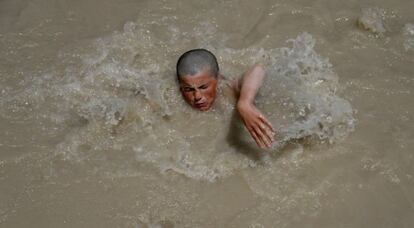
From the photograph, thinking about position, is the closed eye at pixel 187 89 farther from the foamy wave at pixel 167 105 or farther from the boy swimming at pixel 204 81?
the foamy wave at pixel 167 105

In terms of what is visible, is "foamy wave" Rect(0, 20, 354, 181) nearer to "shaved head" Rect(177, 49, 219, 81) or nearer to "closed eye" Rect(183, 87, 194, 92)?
"closed eye" Rect(183, 87, 194, 92)

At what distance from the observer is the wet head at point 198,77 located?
3.99m

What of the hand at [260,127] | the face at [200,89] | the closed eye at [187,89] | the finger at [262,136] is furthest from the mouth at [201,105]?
the finger at [262,136]

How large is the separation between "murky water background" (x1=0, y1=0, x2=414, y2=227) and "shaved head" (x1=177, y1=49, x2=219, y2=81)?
0.32m

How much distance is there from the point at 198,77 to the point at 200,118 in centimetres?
37

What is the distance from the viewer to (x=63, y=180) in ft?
12.5

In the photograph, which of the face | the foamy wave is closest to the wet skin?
the face

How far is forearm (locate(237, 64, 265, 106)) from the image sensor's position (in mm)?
3779

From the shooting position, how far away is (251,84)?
13.0 feet

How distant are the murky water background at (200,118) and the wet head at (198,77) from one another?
162mm

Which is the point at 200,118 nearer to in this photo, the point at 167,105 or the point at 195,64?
the point at 167,105

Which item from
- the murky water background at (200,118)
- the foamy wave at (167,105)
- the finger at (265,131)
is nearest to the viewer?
the finger at (265,131)

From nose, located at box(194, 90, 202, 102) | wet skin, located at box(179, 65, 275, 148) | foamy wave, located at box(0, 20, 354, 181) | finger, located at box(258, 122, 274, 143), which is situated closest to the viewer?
finger, located at box(258, 122, 274, 143)

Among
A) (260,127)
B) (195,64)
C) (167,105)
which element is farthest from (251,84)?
(167,105)
